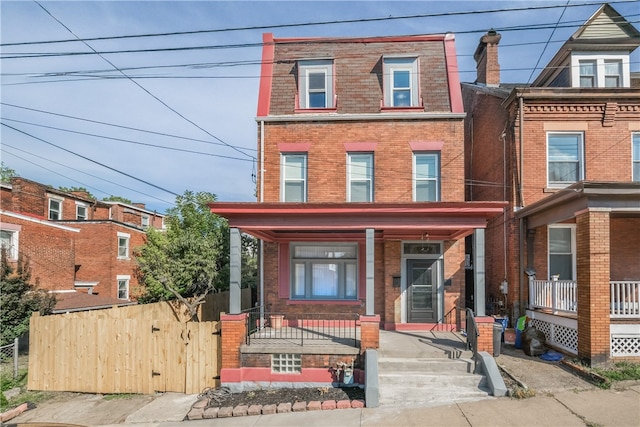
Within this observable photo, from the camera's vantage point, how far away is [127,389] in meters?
9.26

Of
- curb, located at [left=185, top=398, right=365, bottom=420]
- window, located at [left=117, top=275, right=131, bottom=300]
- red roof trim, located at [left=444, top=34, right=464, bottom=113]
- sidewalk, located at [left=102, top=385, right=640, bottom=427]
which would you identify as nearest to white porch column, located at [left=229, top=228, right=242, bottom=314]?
curb, located at [left=185, top=398, right=365, bottom=420]

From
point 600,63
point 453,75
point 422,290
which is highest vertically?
point 600,63

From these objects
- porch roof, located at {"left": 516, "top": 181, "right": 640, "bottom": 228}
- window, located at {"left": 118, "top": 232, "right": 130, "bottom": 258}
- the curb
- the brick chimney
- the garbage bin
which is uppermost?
the brick chimney

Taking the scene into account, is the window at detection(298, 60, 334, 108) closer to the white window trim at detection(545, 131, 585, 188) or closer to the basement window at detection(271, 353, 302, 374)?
the white window trim at detection(545, 131, 585, 188)

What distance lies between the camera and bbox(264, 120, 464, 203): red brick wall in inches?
464

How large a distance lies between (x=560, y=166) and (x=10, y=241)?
67.9 ft

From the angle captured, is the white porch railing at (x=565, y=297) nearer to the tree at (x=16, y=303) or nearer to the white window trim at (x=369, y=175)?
the white window trim at (x=369, y=175)

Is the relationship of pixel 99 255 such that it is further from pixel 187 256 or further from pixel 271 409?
pixel 271 409

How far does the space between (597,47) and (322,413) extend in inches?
563

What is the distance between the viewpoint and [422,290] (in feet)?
38.3

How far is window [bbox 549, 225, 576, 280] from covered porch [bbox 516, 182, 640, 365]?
0.96 metres

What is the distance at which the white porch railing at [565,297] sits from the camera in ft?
30.4

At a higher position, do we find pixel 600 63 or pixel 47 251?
pixel 600 63

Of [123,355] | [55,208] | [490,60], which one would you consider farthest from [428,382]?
[55,208]
